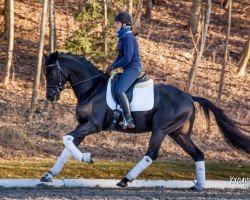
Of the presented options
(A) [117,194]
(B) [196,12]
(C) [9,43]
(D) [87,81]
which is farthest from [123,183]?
(B) [196,12]

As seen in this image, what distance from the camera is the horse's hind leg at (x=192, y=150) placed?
10.2 meters

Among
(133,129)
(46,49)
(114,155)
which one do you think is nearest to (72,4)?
(46,49)

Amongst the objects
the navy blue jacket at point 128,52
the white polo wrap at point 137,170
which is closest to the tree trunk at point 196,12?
the navy blue jacket at point 128,52

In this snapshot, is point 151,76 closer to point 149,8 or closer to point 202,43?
point 202,43

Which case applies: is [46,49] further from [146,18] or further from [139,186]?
[139,186]

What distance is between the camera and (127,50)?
984cm

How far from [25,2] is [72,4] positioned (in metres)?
3.28

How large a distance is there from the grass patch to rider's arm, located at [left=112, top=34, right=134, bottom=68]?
2.68m

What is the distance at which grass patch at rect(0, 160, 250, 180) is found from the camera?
11.2 metres

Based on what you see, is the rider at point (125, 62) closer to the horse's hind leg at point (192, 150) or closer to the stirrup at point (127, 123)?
the stirrup at point (127, 123)

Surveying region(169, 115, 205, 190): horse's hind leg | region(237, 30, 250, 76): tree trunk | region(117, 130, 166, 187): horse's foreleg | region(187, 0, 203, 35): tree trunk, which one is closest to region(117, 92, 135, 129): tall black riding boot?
region(117, 130, 166, 187): horse's foreleg

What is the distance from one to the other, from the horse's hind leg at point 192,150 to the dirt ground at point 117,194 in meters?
0.22

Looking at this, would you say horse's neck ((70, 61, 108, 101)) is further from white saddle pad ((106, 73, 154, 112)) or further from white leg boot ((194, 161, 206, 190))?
white leg boot ((194, 161, 206, 190))

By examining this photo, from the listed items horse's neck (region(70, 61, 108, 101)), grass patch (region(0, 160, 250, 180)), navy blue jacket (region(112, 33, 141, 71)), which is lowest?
grass patch (region(0, 160, 250, 180))
